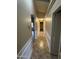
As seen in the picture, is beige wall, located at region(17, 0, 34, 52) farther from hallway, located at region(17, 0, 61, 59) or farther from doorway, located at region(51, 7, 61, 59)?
doorway, located at region(51, 7, 61, 59)

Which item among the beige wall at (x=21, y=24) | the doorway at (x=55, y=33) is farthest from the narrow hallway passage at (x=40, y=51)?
the beige wall at (x=21, y=24)

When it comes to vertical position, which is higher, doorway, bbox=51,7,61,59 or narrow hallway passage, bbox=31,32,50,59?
doorway, bbox=51,7,61,59

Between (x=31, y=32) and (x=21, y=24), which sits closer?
(x=21, y=24)

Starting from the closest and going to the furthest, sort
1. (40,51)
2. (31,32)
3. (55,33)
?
(55,33), (31,32), (40,51)

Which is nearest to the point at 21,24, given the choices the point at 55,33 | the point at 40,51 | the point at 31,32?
the point at 55,33

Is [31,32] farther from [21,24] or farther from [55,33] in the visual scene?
[21,24]

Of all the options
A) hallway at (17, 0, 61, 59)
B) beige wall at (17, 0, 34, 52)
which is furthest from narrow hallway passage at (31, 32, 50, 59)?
beige wall at (17, 0, 34, 52)

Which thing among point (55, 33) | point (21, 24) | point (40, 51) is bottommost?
point (40, 51)

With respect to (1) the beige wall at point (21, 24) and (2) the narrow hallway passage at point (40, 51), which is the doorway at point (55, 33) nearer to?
(2) the narrow hallway passage at point (40, 51)
